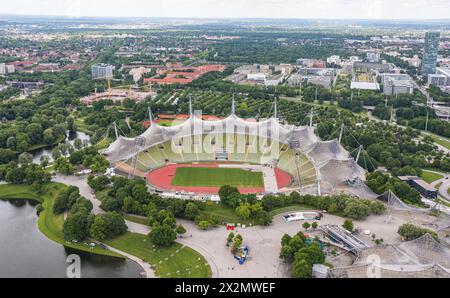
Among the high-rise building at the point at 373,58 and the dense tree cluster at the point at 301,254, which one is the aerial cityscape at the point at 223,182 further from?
the high-rise building at the point at 373,58

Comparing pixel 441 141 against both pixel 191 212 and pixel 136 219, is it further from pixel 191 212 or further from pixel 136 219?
pixel 136 219

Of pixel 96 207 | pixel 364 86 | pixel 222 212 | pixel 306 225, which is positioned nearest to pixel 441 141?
pixel 364 86

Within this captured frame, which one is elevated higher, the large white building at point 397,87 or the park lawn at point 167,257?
the large white building at point 397,87

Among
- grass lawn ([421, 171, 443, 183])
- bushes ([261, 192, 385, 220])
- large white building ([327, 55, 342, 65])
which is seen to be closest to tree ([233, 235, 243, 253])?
bushes ([261, 192, 385, 220])

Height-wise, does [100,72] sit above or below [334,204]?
above

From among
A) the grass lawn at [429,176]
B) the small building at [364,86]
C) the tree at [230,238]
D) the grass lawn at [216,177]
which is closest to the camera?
the tree at [230,238]

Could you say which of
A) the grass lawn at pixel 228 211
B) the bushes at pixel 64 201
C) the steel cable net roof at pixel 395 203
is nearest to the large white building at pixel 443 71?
the steel cable net roof at pixel 395 203

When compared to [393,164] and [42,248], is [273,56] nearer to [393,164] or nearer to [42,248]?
[393,164]
